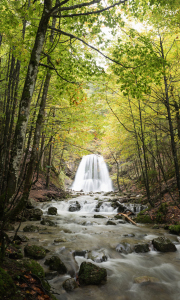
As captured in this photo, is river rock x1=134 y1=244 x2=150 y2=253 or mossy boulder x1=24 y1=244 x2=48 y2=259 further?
river rock x1=134 y1=244 x2=150 y2=253

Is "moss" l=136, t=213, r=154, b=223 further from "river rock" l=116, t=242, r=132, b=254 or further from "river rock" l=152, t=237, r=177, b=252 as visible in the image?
"river rock" l=116, t=242, r=132, b=254

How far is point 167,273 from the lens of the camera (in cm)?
403

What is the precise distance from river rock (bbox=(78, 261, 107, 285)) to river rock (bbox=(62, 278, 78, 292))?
0.16 metres

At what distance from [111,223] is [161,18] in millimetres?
8637

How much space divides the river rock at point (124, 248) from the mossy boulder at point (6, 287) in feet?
12.4

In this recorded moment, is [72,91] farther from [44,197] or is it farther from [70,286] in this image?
[44,197]

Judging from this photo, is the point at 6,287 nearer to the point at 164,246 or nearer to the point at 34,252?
the point at 34,252

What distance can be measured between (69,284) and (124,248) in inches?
98.3

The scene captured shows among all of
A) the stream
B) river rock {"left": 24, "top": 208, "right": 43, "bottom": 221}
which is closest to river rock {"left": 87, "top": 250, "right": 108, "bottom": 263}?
the stream

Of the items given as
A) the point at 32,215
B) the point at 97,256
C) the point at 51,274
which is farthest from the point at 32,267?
the point at 32,215

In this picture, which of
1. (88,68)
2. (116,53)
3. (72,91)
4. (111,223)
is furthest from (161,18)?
(111,223)

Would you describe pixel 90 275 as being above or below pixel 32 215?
below

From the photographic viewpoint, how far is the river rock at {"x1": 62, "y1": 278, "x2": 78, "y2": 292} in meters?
3.06

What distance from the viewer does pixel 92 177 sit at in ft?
96.2
